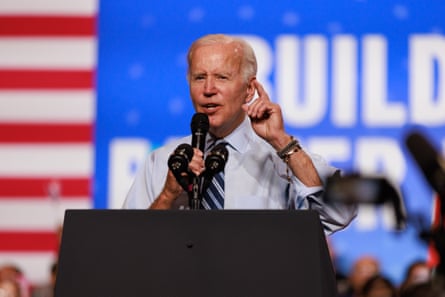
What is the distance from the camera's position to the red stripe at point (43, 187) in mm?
5500

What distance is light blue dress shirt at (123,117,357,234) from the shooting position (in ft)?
8.05

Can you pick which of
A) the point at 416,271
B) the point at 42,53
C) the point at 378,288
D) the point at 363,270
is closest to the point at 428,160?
the point at 378,288

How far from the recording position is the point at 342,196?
112cm

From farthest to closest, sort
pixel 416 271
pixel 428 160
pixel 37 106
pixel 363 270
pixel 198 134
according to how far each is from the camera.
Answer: pixel 37 106
pixel 363 270
pixel 416 271
pixel 198 134
pixel 428 160

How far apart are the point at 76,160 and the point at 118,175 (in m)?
0.35

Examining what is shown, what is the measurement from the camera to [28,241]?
5547mm

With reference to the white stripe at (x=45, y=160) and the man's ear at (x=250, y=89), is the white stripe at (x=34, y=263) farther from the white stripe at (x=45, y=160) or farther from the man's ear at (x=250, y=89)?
the man's ear at (x=250, y=89)

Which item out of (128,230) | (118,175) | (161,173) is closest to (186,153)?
(128,230)

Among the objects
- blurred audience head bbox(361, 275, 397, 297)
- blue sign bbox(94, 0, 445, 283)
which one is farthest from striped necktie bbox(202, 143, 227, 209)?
blue sign bbox(94, 0, 445, 283)

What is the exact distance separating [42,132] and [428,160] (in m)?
4.63

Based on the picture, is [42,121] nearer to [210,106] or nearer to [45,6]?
[45,6]

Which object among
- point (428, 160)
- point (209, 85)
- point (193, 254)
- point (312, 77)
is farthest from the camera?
point (312, 77)

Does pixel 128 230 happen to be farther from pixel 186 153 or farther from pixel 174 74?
pixel 174 74

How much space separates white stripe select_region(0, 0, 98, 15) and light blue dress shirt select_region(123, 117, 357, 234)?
318cm
